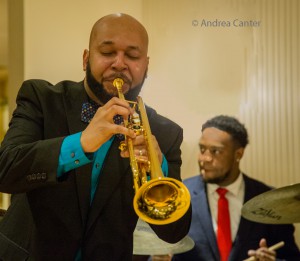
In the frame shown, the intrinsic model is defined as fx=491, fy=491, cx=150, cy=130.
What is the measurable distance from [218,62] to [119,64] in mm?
1277

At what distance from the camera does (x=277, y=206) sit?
2150 mm

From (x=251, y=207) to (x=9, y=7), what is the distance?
4.77 feet

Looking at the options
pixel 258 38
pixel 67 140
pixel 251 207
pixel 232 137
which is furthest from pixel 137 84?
pixel 232 137

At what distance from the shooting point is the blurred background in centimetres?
237

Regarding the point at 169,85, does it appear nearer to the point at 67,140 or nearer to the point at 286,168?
the point at 286,168

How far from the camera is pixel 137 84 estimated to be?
1.69 m

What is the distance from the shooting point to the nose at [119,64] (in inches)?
63.6

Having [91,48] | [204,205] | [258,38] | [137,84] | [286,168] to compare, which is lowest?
[204,205]

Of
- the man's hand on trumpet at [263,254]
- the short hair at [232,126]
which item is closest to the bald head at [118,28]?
the short hair at [232,126]

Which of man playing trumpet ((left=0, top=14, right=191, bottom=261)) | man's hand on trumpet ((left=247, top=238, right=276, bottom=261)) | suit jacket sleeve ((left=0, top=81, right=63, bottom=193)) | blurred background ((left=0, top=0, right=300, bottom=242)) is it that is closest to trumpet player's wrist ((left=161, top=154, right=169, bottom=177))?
man playing trumpet ((left=0, top=14, right=191, bottom=261))

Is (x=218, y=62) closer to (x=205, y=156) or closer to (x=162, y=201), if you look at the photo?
(x=205, y=156)

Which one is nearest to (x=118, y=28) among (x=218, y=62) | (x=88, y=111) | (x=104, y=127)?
(x=88, y=111)

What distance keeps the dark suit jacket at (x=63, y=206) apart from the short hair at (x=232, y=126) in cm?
143

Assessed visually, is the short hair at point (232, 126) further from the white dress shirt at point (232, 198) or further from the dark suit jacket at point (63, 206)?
the dark suit jacket at point (63, 206)
